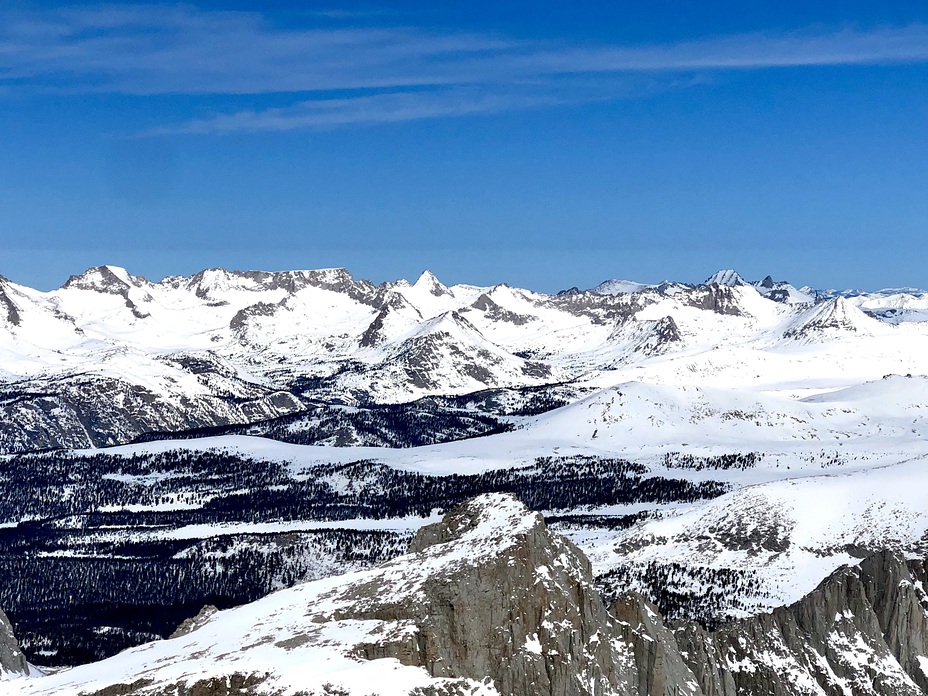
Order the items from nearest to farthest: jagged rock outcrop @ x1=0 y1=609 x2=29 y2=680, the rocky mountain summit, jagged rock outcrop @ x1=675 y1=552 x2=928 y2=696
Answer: the rocky mountain summit
jagged rock outcrop @ x1=675 y1=552 x2=928 y2=696
jagged rock outcrop @ x1=0 y1=609 x2=29 y2=680

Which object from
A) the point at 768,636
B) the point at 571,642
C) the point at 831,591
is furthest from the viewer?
the point at 831,591

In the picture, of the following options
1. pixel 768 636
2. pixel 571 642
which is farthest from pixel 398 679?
pixel 768 636

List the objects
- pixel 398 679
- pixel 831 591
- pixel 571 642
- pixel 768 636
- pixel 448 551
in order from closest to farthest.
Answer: pixel 398 679 < pixel 571 642 < pixel 448 551 < pixel 768 636 < pixel 831 591

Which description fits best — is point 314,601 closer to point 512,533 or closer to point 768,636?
point 512,533

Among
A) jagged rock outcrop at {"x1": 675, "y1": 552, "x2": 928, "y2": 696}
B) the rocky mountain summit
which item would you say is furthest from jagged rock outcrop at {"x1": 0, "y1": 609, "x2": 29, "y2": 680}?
jagged rock outcrop at {"x1": 675, "y1": 552, "x2": 928, "y2": 696}

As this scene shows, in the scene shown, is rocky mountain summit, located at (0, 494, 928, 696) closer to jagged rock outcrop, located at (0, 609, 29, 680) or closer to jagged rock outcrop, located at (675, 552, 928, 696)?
jagged rock outcrop, located at (675, 552, 928, 696)

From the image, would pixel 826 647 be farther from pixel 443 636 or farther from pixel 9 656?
pixel 9 656

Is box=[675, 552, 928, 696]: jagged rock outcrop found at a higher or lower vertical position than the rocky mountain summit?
lower

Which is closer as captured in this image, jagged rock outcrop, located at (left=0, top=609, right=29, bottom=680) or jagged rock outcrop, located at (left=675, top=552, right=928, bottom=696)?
jagged rock outcrop, located at (left=675, top=552, right=928, bottom=696)

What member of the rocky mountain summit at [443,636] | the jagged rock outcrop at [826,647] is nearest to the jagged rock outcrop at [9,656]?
the rocky mountain summit at [443,636]
